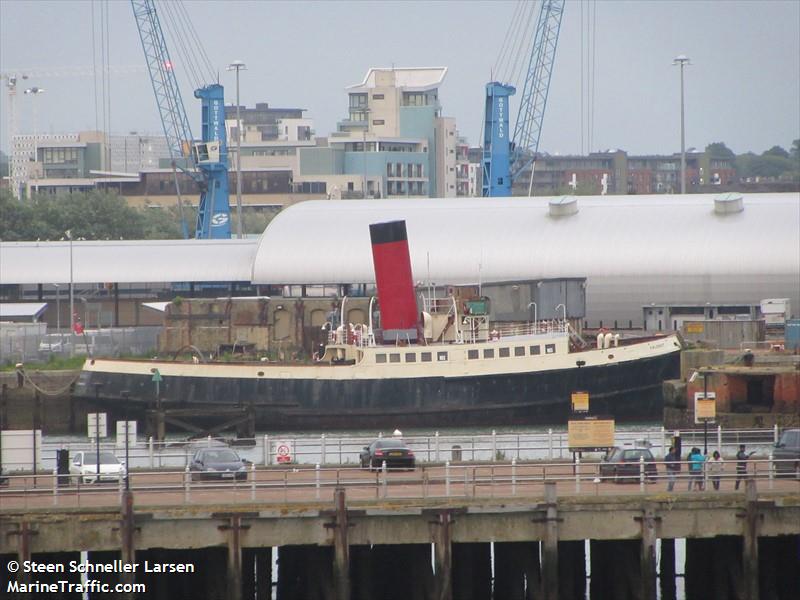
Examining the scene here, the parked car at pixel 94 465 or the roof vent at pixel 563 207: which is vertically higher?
the roof vent at pixel 563 207

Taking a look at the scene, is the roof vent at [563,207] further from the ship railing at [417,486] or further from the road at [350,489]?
the road at [350,489]

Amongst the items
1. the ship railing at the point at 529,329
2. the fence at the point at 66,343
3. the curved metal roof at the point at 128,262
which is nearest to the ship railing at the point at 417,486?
the ship railing at the point at 529,329

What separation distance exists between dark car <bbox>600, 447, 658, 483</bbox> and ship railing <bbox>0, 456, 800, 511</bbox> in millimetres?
37

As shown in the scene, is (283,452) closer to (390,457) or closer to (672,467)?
(390,457)

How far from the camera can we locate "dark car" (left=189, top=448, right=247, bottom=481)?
46.4 metres

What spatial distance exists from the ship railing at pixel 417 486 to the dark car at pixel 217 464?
0.70 ft

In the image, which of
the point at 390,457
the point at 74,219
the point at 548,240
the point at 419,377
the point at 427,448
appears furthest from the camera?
the point at 74,219

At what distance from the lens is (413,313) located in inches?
3332

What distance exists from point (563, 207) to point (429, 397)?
28956 mm

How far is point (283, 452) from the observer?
53.3 meters

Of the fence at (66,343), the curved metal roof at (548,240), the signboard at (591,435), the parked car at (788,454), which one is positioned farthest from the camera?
the curved metal roof at (548,240)

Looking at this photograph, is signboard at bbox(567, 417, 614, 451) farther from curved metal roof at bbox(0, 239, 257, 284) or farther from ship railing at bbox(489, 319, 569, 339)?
curved metal roof at bbox(0, 239, 257, 284)

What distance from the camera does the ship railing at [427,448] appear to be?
173 ft

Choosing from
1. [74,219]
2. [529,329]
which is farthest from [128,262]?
[74,219]
